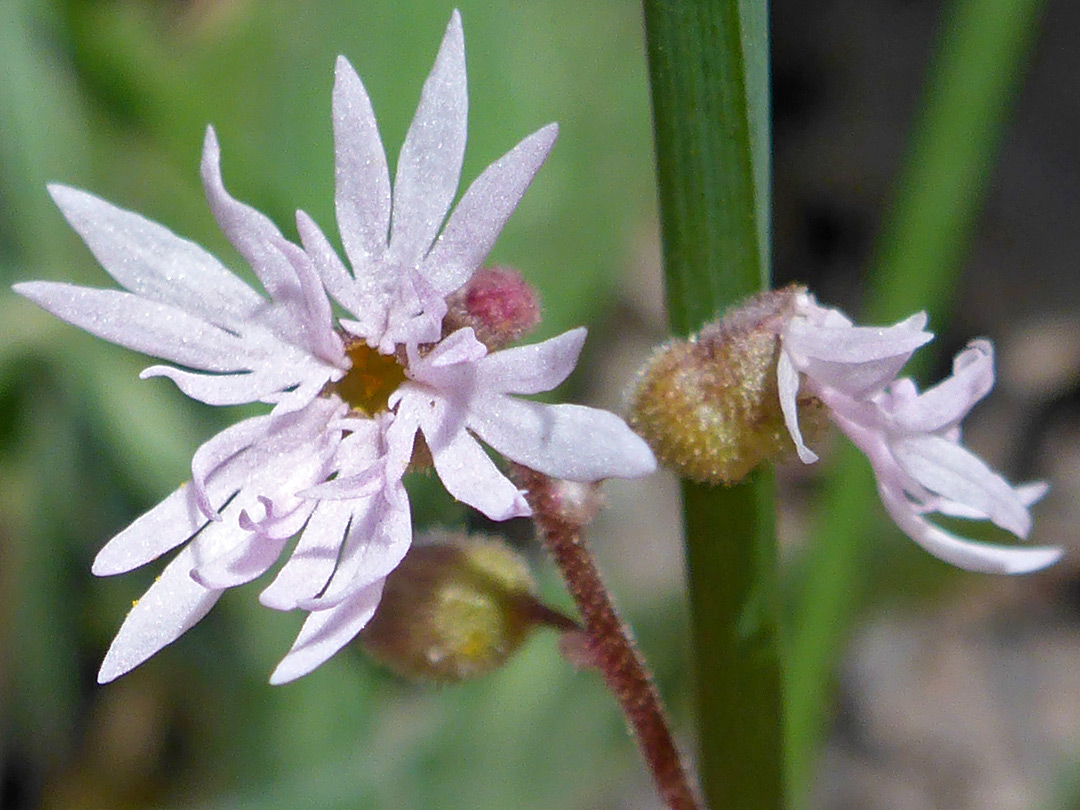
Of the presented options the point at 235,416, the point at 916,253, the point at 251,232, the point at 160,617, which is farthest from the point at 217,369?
the point at 235,416

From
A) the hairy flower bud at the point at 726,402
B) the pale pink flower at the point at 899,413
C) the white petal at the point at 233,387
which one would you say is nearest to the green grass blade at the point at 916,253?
the pale pink flower at the point at 899,413

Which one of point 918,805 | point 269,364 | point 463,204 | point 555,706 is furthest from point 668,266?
point 918,805

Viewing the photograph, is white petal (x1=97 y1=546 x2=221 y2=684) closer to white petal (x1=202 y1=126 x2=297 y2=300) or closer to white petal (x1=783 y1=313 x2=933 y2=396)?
white petal (x1=202 y1=126 x2=297 y2=300)

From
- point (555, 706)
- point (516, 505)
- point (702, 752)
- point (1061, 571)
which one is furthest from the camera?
point (1061, 571)

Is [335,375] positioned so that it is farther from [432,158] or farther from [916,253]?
[916,253]

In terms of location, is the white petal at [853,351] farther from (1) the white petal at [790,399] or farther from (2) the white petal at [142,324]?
(2) the white petal at [142,324]

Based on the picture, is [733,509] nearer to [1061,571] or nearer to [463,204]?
[463,204]
